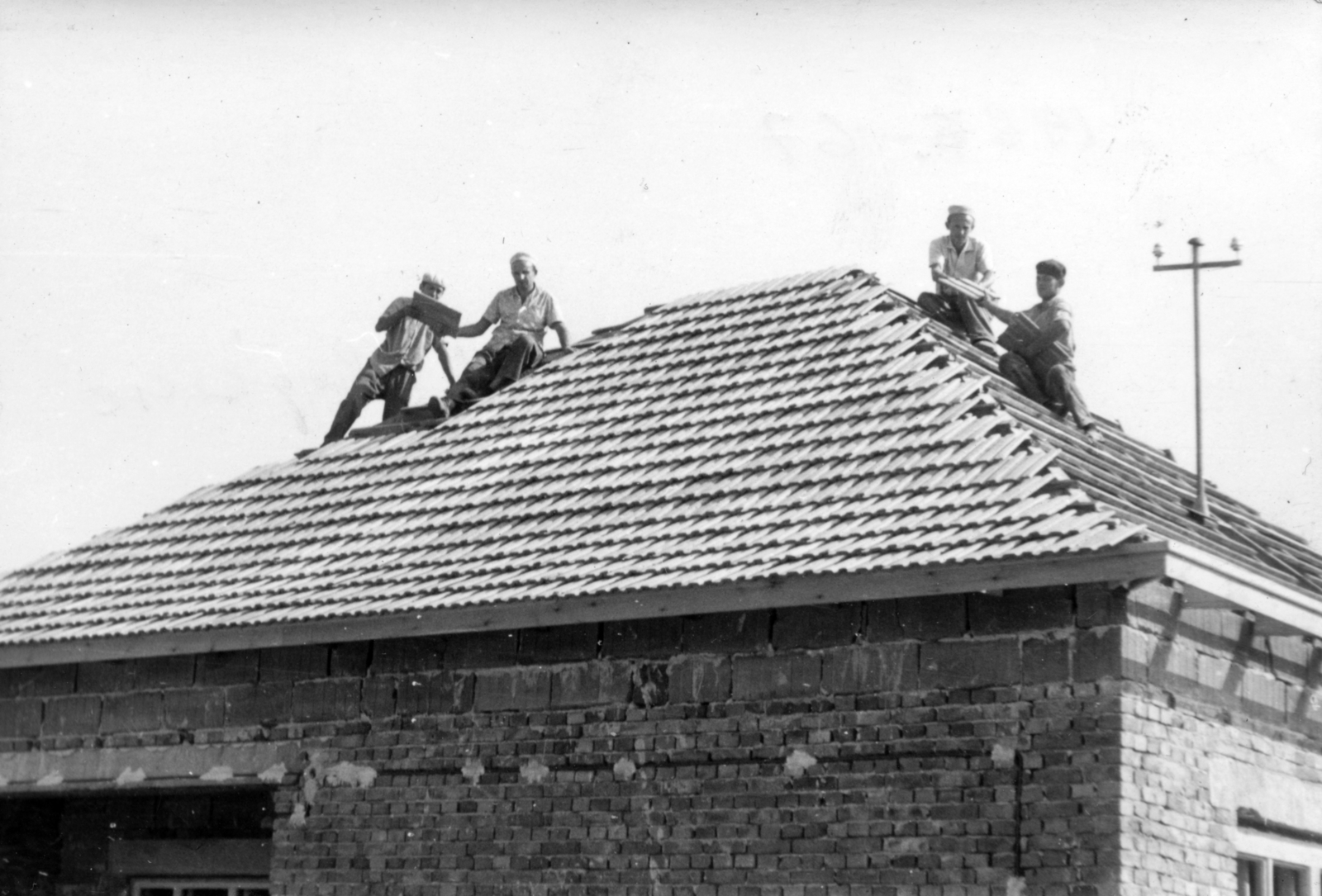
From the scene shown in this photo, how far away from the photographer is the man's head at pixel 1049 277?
44.5ft

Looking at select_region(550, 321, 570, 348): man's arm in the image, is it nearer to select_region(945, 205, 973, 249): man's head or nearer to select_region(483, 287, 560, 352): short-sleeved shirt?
select_region(483, 287, 560, 352): short-sleeved shirt

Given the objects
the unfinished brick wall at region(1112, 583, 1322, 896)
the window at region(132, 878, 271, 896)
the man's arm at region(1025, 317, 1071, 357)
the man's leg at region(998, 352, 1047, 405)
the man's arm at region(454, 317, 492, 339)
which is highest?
the man's arm at region(454, 317, 492, 339)

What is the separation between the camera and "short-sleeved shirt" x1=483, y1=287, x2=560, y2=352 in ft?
52.7

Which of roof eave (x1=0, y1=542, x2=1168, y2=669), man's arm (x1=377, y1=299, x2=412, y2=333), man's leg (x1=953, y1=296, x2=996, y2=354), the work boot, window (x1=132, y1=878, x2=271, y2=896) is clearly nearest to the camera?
roof eave (x1=0, y1=542, x2=1168, y2=669)

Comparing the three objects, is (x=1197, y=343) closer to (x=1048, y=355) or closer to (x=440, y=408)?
(x=1048, y=355)

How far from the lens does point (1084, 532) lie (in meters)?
9.73

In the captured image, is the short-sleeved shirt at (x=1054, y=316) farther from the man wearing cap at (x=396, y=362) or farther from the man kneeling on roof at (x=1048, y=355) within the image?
the man wearing cap at (x=396, y=362)

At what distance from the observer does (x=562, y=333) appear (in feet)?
53.2

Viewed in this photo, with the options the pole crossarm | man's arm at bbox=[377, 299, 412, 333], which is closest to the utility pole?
the pole crossarm

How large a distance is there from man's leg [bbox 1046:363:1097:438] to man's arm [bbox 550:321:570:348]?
4.40 metres

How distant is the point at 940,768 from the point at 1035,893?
801 millimetres

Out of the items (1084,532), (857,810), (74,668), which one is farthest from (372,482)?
(1084,532)

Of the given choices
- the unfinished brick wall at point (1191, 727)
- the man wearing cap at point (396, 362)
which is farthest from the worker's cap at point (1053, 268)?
the man wearing cap at point (396, 362)

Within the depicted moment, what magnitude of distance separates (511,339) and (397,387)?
171cm
